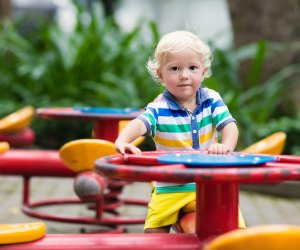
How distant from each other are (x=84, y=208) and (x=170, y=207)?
3375 millimetres

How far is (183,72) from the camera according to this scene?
3.19 metres

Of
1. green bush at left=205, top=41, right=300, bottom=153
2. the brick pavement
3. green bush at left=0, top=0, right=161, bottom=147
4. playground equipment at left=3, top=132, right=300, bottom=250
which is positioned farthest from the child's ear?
green bush at left=0, top=0, right=161, bottom=147

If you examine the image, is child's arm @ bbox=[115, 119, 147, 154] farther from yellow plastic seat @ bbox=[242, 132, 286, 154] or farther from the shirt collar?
yellow plastic seat @ bbox=[242, 132, 286, 154]

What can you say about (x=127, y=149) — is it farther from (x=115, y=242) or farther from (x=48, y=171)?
(x=48, y=171)

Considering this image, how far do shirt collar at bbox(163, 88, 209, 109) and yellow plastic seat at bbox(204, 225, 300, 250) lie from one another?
1.26 meters

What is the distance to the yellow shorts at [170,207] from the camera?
3.29m

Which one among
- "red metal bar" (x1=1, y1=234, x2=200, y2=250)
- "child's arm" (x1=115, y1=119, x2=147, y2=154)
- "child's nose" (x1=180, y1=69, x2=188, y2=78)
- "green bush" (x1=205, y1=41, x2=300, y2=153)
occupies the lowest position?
"red metal bar" (x1=1, y1=234, x2=200, y2=250)

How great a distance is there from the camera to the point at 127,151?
2902mm

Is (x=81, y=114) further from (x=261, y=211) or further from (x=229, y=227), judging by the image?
(x=229, y=227)

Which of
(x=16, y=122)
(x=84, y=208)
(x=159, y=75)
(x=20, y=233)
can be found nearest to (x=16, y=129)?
(x=16, y=122)

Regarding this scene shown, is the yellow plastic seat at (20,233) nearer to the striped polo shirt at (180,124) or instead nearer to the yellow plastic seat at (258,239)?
the striped polo shirt at (180,124)

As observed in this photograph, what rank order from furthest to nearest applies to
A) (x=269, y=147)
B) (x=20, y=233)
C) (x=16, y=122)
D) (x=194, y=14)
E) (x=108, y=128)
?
(x=194, y=14) → (x=16, y=122) → (x=108, y=128) → (x=269, y=147) → (x=20, y=233)

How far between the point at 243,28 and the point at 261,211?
9.71 feet

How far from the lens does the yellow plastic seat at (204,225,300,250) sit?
206 centimetres
